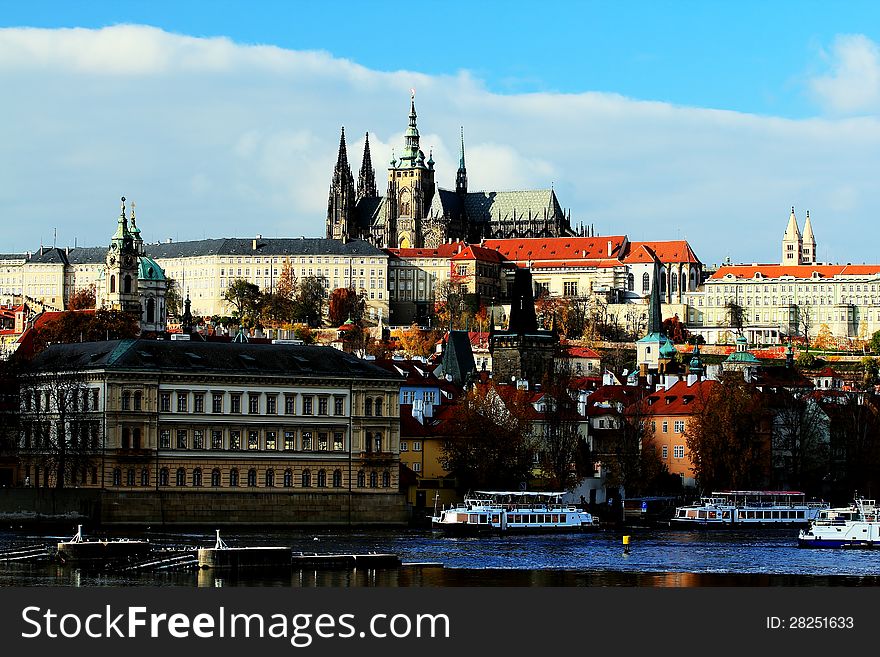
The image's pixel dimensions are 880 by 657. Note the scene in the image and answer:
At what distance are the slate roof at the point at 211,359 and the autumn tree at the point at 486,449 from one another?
23.8ft

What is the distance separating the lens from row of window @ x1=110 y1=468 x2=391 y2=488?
292ft

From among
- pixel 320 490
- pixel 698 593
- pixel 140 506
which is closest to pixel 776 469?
pixel 320 490

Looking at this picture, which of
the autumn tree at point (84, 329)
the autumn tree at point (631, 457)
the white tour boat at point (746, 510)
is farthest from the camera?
the autumn tree at point (84, 329)

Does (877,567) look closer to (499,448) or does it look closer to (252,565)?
(252,565)

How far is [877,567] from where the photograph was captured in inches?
2904

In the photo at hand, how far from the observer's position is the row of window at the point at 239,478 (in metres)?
88.9

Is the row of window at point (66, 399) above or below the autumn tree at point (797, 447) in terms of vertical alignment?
above

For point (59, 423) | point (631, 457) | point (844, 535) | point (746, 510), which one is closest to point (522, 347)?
point (631, 457)

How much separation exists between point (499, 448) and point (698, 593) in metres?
45.9

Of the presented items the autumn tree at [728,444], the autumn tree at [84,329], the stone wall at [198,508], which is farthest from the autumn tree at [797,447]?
the autumn tree at [84,329]

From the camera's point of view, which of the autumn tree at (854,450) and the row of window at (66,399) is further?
the autumn tree at (854,450)

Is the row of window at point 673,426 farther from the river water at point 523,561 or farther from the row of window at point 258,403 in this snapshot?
the row of window at point 258,403

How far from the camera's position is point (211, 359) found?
91.8 m

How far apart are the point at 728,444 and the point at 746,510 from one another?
8.13 m
